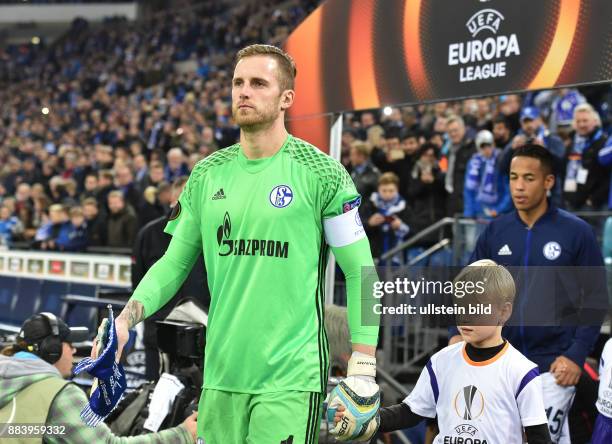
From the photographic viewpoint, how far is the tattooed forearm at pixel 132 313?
3487mm

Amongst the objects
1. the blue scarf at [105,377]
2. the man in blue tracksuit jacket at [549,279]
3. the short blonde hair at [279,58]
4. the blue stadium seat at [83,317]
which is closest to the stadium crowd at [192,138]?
the blue stadium seat at [83,317]

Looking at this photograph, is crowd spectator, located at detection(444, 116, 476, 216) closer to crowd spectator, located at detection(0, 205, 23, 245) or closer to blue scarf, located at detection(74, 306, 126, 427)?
blue scarf, located at detection(74, 306, 126, 427)

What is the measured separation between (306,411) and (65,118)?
24.1 m

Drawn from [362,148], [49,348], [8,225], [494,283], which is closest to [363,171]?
[362,148]

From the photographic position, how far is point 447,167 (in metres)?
10.2

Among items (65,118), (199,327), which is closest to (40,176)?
(65,118)

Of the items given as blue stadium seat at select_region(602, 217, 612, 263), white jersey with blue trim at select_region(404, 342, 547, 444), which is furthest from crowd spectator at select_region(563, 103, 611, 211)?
white jersey with blue trim at select_region(404, 342, 547, 444)

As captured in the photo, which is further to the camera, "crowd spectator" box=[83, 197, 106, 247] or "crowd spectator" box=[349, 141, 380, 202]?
"crowd spectator" box=[83, 197, 106, 247]

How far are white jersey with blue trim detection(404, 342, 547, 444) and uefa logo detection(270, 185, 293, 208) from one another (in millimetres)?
1087

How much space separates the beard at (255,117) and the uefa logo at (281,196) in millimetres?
253

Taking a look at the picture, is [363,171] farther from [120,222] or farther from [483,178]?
[120,222]

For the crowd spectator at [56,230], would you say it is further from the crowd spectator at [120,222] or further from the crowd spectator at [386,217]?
the crowd spectator at [386,217]

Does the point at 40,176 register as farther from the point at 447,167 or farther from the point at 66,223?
the point at 447,167

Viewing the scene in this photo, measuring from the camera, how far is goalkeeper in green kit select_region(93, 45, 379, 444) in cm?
348
